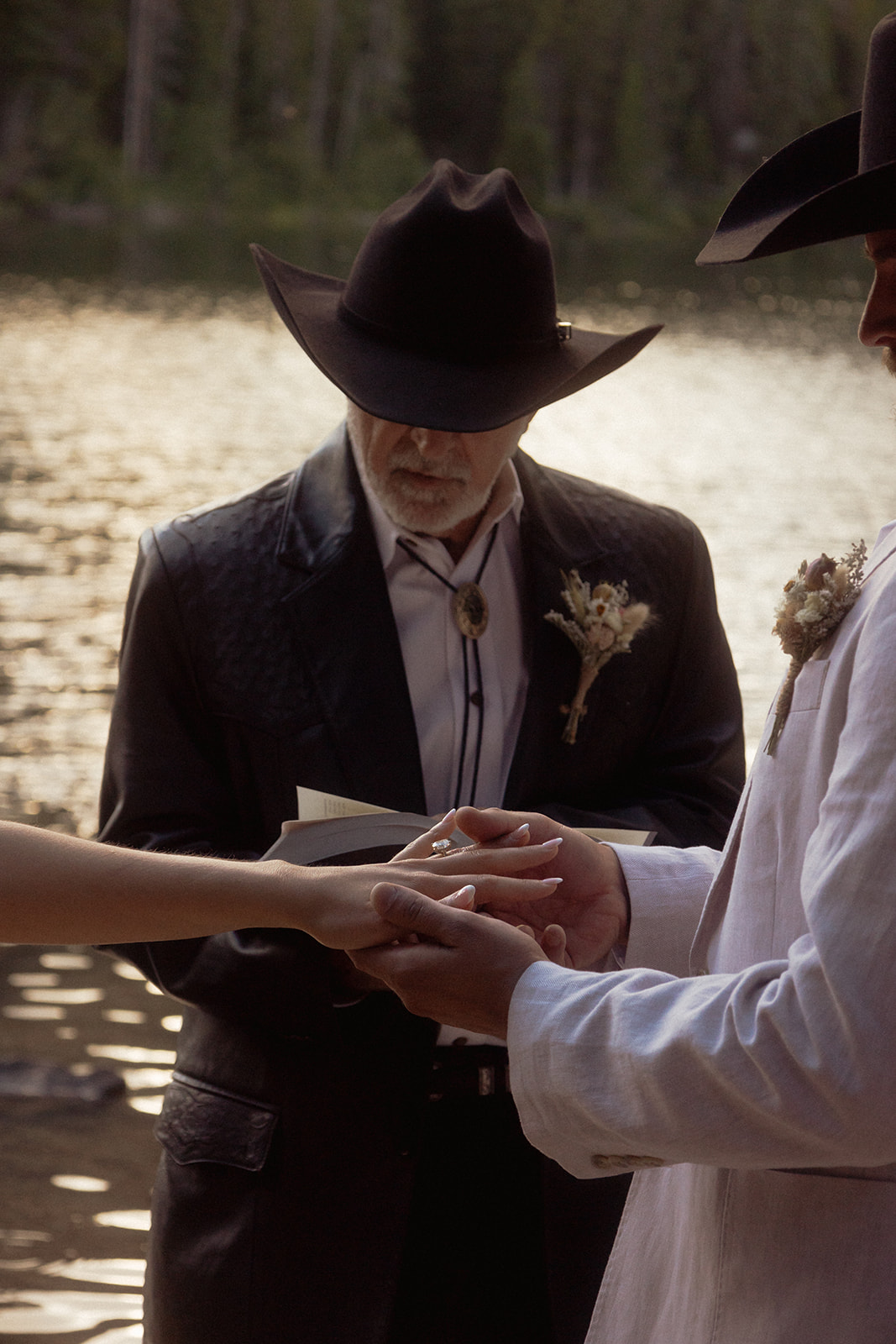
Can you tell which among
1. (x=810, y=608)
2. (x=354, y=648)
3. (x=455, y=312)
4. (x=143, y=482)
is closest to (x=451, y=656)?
(x=354, y=648)

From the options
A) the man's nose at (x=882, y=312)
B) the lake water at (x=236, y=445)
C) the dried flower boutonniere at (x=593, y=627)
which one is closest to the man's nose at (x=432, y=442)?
the dried flower boutonniere at (x=593, y=627)

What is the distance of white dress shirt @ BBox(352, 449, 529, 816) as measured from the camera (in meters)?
2.20

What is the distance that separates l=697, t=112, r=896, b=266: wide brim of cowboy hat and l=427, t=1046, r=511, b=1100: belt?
42.4 inches

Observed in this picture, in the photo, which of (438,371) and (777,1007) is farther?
(438,371)

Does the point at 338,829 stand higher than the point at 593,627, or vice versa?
the point at 593,627

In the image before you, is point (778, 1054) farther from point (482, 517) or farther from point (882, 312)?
point (482, 517)

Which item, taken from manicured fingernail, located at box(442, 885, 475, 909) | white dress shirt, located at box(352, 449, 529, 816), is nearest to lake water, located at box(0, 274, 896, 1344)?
white dress shirt, located at box(352, 449, 529, 816)

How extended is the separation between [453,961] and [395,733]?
0.65 metres

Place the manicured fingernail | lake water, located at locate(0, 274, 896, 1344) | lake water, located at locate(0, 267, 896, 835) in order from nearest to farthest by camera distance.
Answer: the manicured fingernail
lake water, located at locate(0, 274, 896, 1344)
lake water, located at locate(0, 267, 896, 835)

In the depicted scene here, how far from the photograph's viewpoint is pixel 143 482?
47.8ft

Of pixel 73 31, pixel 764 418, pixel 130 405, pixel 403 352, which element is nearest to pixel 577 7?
pixel 73 31

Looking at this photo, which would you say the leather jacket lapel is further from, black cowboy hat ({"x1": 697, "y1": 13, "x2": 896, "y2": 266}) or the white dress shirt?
black cowboy hat ({"x1": 697, "y1": 13, "x2": 896, "y2": 266})

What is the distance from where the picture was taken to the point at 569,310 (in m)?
23.8

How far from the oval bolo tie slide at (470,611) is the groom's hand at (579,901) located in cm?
39
